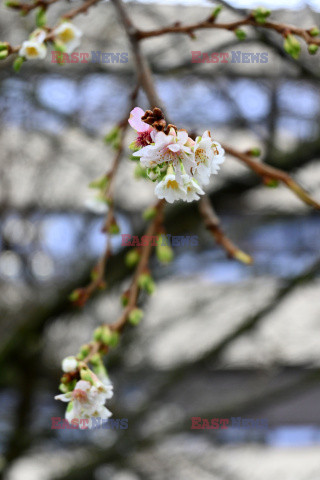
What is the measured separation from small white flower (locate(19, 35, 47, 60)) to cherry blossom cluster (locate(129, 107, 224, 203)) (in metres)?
0.41

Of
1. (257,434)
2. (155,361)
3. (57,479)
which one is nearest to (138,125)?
(57,479)

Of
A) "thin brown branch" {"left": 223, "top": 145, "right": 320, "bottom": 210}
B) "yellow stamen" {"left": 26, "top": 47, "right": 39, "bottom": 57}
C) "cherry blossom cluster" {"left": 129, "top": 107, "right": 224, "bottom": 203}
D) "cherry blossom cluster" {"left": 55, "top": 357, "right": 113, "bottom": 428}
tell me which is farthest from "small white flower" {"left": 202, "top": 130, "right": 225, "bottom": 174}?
"yellow stamen" {"left": 26, "top": 47, "right": 39, "bottom": 57}

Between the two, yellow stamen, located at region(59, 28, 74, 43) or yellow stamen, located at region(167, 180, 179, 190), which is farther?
yellow stamen, located at region(59, 28, 74, 43)

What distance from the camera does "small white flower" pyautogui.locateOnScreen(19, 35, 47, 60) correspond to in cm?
84

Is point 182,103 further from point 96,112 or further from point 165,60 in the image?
point 96,112

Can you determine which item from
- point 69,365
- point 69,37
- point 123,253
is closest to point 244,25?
point 69,37

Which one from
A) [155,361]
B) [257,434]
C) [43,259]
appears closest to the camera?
[43,259]

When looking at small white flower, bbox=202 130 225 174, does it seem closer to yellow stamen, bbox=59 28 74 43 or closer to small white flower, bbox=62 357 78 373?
small white flower, bbox=62 357 78 373

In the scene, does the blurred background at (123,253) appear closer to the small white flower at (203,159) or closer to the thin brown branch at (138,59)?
the thin brown branch at (138,59)

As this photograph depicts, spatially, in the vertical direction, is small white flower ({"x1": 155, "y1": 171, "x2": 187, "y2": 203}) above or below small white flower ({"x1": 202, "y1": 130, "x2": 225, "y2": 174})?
below

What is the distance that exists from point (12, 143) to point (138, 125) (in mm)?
3405

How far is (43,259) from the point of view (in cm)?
368

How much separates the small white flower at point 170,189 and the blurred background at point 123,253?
1.81m

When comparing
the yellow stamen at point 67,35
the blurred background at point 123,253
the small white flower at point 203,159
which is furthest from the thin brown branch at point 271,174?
the blurred background at point 123,253
